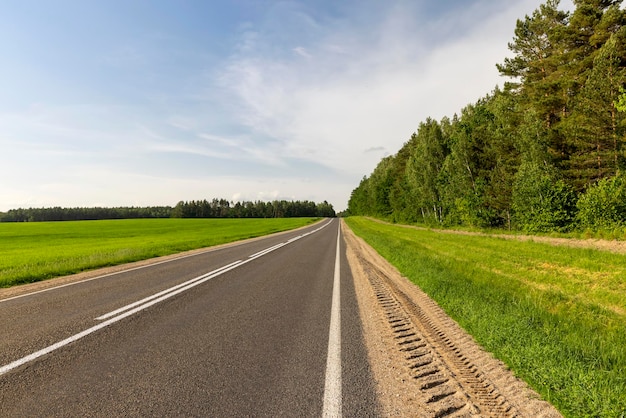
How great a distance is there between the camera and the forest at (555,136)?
58.7 ft

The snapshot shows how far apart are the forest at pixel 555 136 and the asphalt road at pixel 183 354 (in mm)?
16037

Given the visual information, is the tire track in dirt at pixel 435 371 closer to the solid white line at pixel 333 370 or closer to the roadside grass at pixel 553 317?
the roadside grass at pixel 553 317

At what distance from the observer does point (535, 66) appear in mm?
24422

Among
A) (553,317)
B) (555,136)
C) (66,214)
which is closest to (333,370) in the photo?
(553,317)

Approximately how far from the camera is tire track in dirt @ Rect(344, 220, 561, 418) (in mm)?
3045

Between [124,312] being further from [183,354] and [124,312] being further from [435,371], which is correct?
[435,371]

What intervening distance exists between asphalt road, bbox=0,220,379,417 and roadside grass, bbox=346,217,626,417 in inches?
77.3

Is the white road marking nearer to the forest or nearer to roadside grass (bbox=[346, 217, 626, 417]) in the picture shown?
roadside grass (bbox=[346, 217, 626, 417])

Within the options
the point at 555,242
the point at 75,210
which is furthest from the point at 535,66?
the point at 75,210

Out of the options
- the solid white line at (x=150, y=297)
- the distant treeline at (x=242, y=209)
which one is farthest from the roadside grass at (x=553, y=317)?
the distant treeline at (x=242, y=209)

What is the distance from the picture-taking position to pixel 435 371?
12.5 ft

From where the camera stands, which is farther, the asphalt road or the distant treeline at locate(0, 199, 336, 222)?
the distant treeline at locate(0, 199, 336, 222)

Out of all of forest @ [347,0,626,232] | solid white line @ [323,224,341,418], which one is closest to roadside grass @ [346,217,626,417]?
solid white line @ [323,224,341,418]

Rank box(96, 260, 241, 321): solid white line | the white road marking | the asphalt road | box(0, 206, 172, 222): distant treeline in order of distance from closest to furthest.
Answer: the asphalt road < the white road marking < box(96, 260, 241, 321): solid white line < box(0, 206, 172, 222): distant treeline
